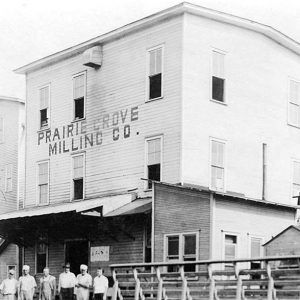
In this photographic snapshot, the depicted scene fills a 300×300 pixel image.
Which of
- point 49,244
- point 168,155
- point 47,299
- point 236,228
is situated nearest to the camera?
point 236,228

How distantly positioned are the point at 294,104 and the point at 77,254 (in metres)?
11.2

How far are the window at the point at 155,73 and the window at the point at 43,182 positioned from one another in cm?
756

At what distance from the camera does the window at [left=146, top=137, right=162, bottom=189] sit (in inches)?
949

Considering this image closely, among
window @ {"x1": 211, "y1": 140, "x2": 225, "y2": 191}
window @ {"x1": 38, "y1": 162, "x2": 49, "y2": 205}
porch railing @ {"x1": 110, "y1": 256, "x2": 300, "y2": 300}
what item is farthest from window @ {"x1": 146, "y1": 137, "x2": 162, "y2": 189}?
porch railing @ {"x1": 110, "y1": 256, "x2": 300, "y2": 300}

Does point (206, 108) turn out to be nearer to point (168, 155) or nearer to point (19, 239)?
point (168, 155)

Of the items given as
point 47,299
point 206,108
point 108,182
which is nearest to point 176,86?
point 206,108

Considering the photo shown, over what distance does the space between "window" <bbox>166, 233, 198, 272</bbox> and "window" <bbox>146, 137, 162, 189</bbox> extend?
434 centimetres

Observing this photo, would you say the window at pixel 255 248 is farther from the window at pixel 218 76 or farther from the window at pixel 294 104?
the window at pixel 294 104

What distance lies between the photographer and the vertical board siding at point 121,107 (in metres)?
23.8

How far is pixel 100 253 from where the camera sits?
25578 millimetres

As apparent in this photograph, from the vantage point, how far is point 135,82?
25.4 m

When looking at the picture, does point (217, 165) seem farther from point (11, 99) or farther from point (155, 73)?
point (11, 99)

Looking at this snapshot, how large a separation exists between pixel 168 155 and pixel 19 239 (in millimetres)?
9332

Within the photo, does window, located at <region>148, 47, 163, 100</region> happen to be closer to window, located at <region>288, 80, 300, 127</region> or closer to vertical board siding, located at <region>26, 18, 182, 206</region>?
vertical board siding, located at <region>26, 18, 182, 206</region>
